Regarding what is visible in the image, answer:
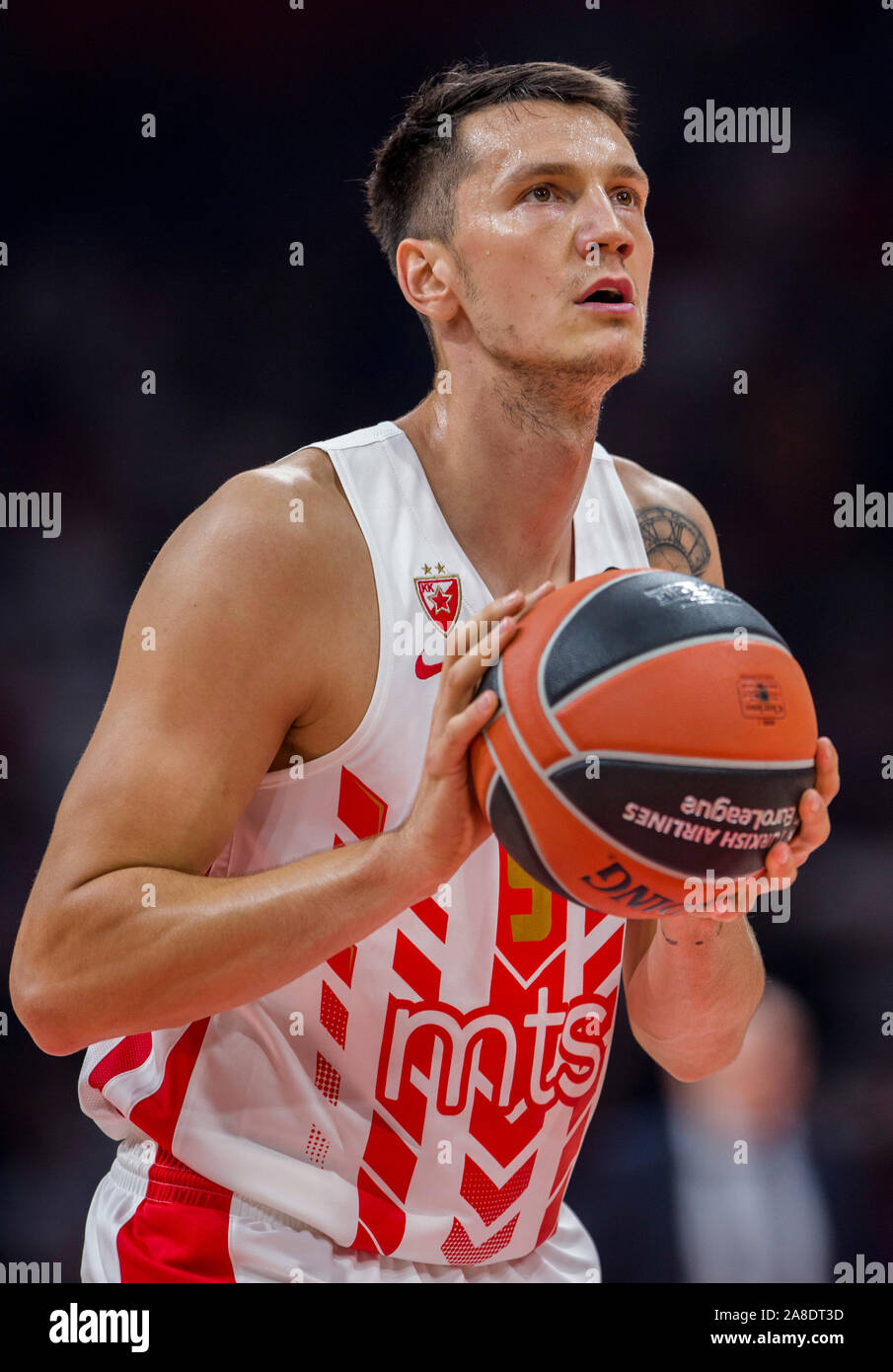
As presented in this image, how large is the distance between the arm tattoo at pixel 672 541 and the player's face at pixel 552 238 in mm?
435

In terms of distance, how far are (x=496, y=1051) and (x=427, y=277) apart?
5.05 ft

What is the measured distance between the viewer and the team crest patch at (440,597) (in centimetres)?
258

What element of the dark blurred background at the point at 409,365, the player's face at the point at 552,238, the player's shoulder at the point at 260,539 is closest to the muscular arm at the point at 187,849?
the player's shoulder at the point at 260,539

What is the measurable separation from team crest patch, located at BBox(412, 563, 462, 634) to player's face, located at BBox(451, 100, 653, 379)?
0.44 metres

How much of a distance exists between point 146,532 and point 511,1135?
3284 millimetres

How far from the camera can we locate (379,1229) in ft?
8.19

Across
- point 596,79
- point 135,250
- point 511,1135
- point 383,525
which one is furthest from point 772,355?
point 511,1135

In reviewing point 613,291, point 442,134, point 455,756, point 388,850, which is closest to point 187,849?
point 388,850

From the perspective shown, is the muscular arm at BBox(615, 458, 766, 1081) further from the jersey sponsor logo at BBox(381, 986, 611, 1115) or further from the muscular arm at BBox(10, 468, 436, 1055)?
the muscular arm at BBox(10, 468, 436, 1055)

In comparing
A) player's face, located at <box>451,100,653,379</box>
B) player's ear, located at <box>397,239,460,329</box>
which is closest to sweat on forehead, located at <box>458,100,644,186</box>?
player's face, located at <box>451,100,653,379</box>

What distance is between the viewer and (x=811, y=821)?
204cm

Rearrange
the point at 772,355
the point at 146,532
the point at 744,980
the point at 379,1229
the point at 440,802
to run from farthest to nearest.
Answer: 1. the point at 772,355
2. the point at 146,532
3. the point at 744,980
4. the point at 379,1229
5. the point at 440,802

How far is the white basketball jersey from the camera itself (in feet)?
8.12

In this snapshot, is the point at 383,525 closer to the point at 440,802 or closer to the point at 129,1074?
the point at 440,802
